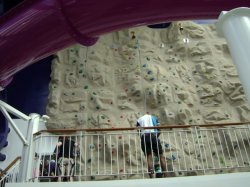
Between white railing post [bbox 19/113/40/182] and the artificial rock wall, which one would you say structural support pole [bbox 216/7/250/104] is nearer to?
white railing post [bbox 19/113/40/182]

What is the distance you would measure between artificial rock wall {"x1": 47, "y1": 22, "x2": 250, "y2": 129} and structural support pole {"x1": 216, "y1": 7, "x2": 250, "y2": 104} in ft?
23.9

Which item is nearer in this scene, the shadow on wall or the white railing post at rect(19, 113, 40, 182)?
the white railing post at rect(19, 113, 40, 182)

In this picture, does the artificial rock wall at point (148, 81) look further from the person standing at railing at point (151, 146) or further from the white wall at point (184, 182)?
the white wall at point (184, 182)

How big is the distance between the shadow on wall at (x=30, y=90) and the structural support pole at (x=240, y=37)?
794 cm

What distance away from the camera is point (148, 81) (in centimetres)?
998

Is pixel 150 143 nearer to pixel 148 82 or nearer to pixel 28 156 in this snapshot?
pixel 28 156

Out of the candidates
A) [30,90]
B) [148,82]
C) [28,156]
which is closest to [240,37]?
[28,156]

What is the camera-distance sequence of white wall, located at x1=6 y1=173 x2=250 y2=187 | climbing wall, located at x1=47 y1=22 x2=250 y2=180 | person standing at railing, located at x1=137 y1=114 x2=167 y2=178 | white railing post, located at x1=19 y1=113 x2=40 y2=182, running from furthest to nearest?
1. climbing wall, located at x1=47 y1=22 x2=250 y2=180
2. person standing at railing, located at x1=137 y1=114 x2=167 y2=178
3. white railing post, located at x1=19 y1=113 x2=40 y2=182
4. white wall, located at x1=6 y1=173 x2=250 y2=187

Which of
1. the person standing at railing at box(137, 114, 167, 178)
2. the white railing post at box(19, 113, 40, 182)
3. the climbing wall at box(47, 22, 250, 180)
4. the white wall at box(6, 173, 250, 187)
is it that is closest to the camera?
the white wall at box(6, 173, 250, 187)

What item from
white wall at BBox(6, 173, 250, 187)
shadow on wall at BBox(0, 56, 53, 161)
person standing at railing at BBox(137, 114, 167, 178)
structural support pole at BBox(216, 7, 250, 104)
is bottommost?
white wall at BBox(6, 173, 250, 187)

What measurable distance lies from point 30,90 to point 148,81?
12.4 ft

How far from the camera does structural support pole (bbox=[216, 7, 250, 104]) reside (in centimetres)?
187

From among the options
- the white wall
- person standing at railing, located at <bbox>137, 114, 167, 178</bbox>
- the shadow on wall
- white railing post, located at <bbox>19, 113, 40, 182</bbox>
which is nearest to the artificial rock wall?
the shadow on wall

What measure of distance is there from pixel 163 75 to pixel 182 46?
5.17 feet
